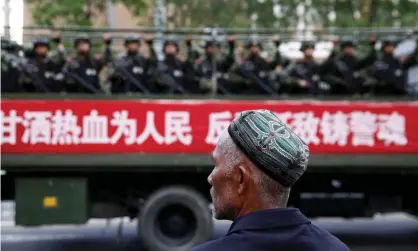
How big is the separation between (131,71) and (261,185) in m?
7.48

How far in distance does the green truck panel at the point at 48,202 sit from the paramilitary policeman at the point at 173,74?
181 cm

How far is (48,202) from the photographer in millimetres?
8219

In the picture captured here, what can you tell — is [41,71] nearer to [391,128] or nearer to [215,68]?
[215,68]

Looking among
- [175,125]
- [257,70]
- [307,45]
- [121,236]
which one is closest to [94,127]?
[175,125]

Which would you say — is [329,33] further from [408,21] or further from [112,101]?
[408,21]

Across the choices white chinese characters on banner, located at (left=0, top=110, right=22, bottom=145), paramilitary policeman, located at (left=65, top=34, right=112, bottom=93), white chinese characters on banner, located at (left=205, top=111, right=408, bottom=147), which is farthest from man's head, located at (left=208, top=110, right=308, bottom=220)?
paramilitary policeman, located at (left=65, top=34, right=112, bottom=93)

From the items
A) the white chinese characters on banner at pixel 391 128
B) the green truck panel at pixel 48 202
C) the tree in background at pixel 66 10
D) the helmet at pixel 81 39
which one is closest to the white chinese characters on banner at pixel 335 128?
the white chinese characters on banner at pixel 391 128

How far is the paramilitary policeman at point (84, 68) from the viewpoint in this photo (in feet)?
29.4

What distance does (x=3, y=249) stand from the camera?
9.76 metres

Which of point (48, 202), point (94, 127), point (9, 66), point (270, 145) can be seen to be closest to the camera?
point (270, 145)

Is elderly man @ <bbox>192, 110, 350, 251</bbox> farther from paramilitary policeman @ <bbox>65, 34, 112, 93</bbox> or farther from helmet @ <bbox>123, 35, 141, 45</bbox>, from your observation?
helmet @ <bbox>123, 35, 141, 45</bbox>

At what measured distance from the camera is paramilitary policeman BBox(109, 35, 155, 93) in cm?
904

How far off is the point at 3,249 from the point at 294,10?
45.3ft

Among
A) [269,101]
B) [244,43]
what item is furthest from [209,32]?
[269,101]
